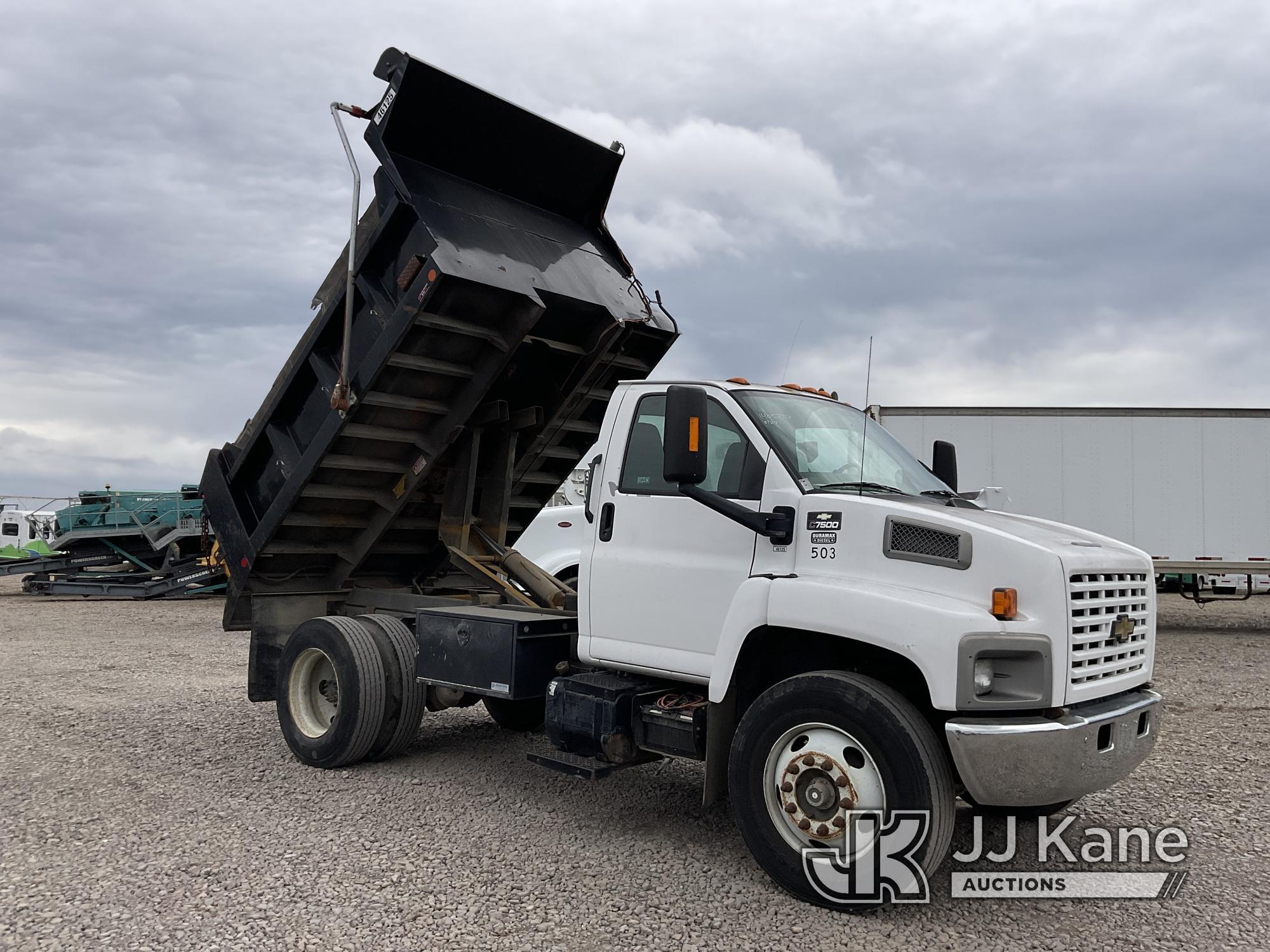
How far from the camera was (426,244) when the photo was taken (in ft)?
18.8

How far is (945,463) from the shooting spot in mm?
5836

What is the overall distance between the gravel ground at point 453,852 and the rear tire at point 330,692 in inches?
7.2

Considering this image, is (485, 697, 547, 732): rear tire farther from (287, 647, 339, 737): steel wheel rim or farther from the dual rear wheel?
(287, 647, 339, 737): steel wheel rim

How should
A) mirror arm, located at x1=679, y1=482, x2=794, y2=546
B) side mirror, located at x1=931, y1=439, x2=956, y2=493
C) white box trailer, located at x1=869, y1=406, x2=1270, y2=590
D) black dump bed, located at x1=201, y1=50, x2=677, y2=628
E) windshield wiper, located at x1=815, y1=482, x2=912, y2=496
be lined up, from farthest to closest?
white box trailer, located at x1=869, y1=406, x2=1270, y2=590 < black dump bed, located at x1=201, y1=50, x2=677, y2=628 < side mirror, located at x1=931, y1=439, x2=956, y2=493 < windshield wiper, located at x1=815, y1=482, x2=912, y2=496 < mirror arm, located at x1=679, y1=482, x2=794, y2=546

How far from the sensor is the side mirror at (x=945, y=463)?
5.76 m

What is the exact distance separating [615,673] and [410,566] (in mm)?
3114

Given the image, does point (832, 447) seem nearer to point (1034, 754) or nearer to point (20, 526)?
point (1034, 754)

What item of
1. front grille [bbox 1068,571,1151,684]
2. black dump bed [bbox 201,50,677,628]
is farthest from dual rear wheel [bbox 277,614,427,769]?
front grille [bbox 1068,571,1151,684]

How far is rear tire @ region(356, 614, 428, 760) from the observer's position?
252 inches

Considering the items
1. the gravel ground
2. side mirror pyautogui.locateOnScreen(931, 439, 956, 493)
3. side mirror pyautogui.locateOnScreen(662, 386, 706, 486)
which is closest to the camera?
the gravel ground

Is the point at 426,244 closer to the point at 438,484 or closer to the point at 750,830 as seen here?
the point at 438,484

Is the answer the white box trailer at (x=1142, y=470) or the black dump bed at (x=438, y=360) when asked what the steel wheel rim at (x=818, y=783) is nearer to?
the black dump bed at (x=438, y=360)

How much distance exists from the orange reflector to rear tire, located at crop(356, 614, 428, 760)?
3.73 meters

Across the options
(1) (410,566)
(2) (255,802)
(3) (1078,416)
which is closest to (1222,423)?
(3) (1078,416)
